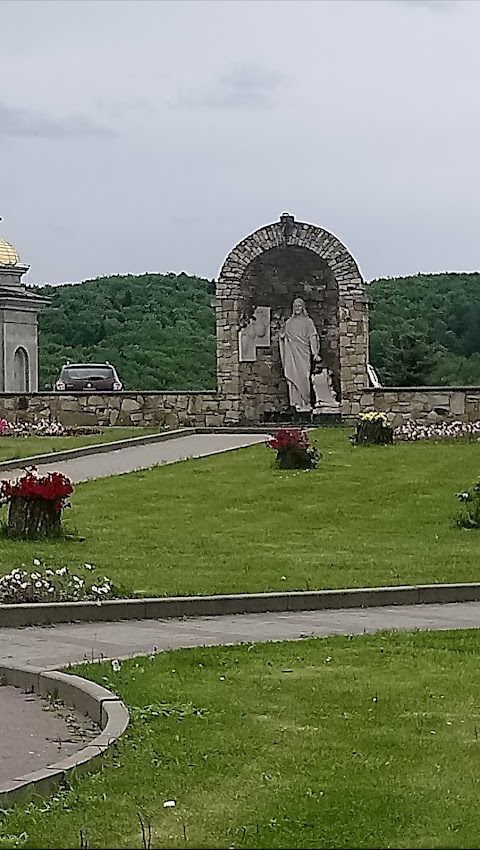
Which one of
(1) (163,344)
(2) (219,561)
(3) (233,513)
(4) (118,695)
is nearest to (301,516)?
(3) (233,513)

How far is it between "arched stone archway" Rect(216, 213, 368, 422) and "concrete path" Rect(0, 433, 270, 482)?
3.11 meters

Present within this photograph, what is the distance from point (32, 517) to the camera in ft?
42.3

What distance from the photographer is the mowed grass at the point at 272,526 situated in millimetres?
11562

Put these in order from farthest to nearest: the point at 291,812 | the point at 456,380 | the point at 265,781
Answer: the point at 456,380 → the point at 265,781 → the point at 291,812

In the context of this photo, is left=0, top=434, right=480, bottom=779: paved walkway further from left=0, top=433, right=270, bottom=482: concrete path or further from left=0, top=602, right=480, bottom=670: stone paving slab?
left=0, top=433, right=270, bottom=482: concrete path

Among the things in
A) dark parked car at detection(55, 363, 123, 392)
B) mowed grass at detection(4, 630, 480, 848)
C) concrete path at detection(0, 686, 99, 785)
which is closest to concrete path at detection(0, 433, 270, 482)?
dark parked car at detection(55, 363, 123, 392)

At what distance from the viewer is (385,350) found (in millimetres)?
45781

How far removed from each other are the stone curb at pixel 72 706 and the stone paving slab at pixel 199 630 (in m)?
0.34

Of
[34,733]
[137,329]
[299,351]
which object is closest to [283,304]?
[299,351]

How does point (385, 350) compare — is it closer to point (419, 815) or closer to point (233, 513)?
point (233, 513)

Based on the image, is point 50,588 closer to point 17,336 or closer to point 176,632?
point 176,632

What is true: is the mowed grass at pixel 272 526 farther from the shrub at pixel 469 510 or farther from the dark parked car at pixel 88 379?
the dark parked car at pixel 88 379

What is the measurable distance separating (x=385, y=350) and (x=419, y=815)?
135 ft

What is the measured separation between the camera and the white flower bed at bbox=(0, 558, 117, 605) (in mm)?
10266
